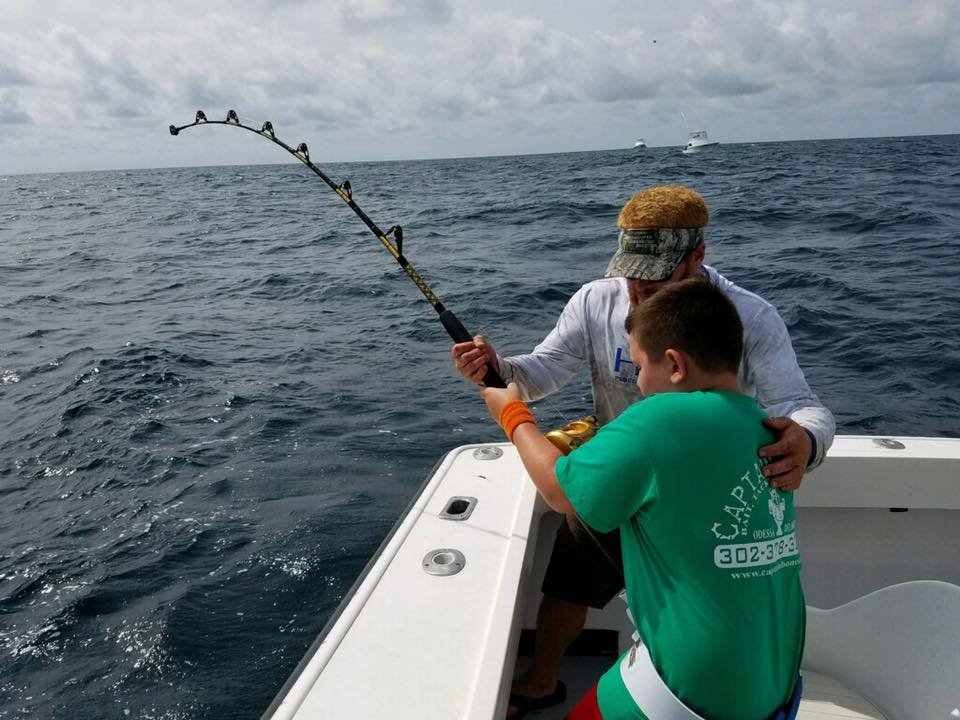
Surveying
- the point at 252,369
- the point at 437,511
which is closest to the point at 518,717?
the point at 437,511

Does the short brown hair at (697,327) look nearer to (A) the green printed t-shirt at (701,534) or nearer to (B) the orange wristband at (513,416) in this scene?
(A) the green printed t-shirt at (701,534)

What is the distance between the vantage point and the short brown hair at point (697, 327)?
59.6 inches

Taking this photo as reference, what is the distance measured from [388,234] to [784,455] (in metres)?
2.27

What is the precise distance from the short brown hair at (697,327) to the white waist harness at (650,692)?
0.60m

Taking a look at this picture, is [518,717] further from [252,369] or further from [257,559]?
[252,369]

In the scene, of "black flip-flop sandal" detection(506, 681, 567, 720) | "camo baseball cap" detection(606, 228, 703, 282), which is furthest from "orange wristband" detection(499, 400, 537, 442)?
"black flip-flop sandal" detection(506, 681, 567, 720)

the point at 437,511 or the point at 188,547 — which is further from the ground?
the point at 437,511

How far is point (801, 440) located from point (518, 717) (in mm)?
1382

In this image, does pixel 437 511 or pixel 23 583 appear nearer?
pixel 437 511

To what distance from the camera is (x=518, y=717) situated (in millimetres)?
2406

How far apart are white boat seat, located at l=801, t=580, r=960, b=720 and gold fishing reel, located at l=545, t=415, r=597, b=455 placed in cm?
94

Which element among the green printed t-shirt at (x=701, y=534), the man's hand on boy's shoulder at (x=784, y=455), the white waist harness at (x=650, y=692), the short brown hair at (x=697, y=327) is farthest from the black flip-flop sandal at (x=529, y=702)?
the short brown hair at (x=697, y=327)

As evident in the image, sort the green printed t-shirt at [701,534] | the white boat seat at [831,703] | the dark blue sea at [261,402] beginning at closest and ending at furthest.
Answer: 1. the green printed t-shirt at [701,534]
2. the white boat seat at [831,703]
3. the dark blue sea at [261,402]

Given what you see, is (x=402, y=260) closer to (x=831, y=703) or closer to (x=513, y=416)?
(x=513, y=416)
